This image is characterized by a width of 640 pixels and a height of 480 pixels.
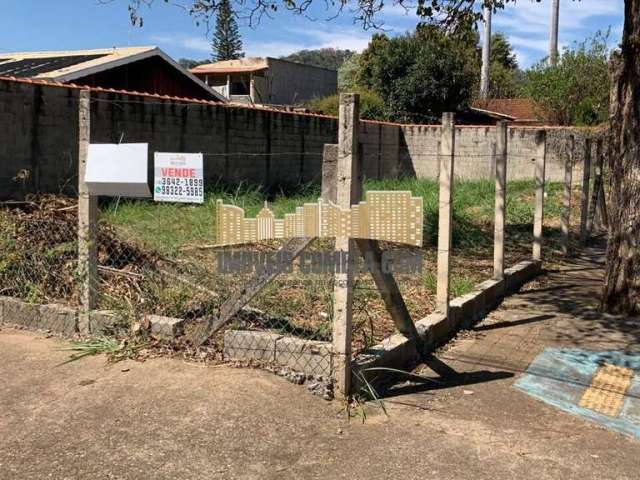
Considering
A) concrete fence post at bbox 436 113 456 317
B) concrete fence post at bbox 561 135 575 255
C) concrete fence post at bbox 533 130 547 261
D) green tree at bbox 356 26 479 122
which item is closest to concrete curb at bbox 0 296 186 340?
concrete fence post at bbox 436 113 456 317

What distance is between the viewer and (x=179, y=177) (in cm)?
472

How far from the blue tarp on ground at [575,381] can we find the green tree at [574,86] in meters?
21.1

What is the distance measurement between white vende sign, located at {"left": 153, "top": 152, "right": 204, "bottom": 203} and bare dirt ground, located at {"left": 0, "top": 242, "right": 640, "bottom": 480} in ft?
3.71

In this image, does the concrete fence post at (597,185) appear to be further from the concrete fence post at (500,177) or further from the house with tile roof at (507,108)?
the house with tile roof at (507,108)

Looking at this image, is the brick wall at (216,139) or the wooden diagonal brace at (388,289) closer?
the wooden diagonal brace at (388,289)

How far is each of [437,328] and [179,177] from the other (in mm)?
2301

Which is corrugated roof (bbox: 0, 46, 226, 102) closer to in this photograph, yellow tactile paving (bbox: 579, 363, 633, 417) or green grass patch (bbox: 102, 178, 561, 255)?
green grass patch (bbox: 102, 178, 561, 255)

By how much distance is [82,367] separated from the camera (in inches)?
181

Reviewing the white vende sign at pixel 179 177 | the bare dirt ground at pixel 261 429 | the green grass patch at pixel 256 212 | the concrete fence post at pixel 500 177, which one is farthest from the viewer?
the green grass patch at pixel 256 212

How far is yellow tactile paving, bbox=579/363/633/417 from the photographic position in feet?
14.1

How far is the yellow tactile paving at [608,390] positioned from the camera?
4.30m

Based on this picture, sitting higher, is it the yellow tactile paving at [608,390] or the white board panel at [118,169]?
the white board panel at [118,169]

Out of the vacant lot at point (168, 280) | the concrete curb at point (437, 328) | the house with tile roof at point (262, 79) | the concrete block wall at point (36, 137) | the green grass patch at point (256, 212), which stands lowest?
the concrete curb at point (437, 328)

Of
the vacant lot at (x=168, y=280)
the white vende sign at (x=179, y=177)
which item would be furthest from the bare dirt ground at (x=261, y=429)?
the white vende sign at (x=179, y=177)
